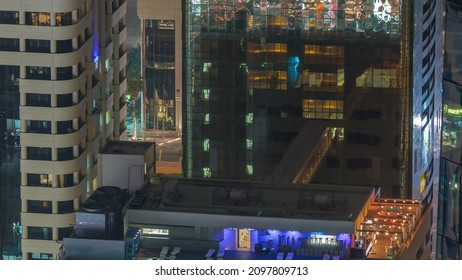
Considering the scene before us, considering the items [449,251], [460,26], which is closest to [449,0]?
[460,26]

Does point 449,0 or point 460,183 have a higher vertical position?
point 449,0

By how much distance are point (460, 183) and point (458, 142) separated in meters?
3.99

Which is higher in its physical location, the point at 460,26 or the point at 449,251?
the point at 460,26

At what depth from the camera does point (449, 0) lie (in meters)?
198
